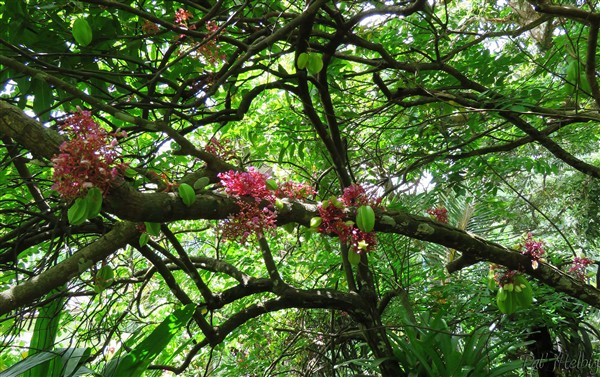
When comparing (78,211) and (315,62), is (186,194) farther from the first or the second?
(315,62)

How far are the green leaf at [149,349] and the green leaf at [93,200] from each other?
113 centimetres

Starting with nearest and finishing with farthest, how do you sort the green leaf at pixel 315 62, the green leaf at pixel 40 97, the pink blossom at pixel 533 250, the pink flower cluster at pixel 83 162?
the pink flower cluster at pixel 83 162 → the green leaf at pixel 40 97 → the green leaf at pixel 315 62 → the pink blossom at pixel 533 250

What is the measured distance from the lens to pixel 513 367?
97.7 inches

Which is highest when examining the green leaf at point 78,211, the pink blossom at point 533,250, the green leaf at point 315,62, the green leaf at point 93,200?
the green leaf at point 315,62

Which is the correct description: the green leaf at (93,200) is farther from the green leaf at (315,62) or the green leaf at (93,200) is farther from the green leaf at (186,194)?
the green leaf at (315,62)

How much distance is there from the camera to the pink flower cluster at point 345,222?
1793mm

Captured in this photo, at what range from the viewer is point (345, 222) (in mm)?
1818

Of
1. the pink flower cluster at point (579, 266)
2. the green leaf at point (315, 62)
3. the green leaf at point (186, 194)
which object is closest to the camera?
the green leaf at point (186, 194)

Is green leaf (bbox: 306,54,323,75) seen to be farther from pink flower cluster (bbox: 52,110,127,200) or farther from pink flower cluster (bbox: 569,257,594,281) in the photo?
pink flower cluster (bbox: 569,257,594,281)

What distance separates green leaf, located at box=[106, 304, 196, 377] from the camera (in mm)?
2176

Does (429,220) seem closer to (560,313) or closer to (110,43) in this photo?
(110,43)

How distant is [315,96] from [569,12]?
1.67 meters

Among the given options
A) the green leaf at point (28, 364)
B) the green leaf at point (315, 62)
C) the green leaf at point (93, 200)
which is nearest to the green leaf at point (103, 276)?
the green leaf at point (28, 364)

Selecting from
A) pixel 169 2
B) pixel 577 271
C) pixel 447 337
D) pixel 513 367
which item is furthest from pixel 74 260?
pixel 577 271
